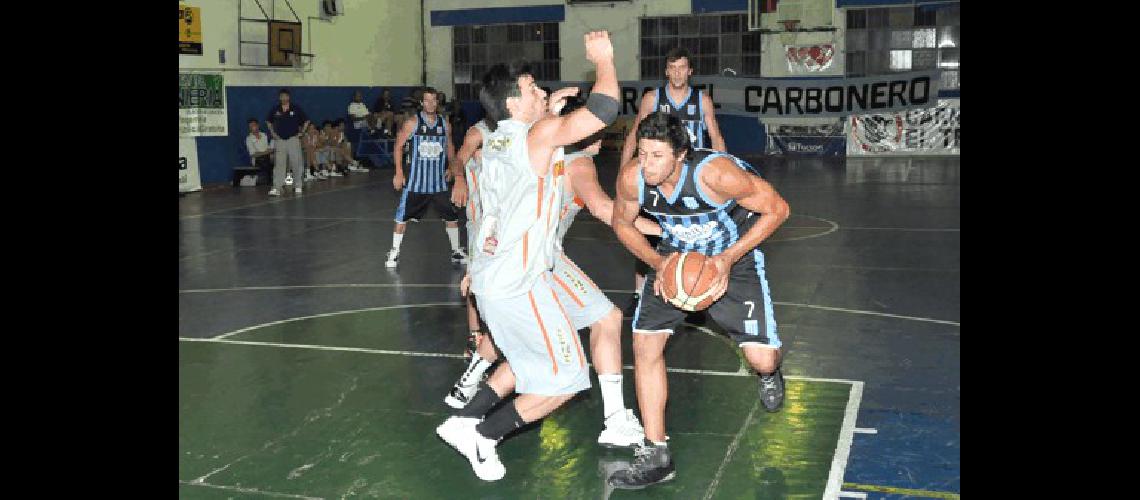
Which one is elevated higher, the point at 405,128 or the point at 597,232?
the point at 405,128

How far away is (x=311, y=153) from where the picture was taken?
25109mm

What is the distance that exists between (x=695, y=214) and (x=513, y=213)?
1.08 metres

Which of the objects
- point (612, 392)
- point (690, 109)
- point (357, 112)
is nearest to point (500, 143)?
point (612, 392)

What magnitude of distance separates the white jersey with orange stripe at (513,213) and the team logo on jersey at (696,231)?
87 centimetres

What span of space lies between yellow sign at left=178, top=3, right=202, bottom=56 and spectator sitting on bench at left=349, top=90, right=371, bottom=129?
18.2 feet

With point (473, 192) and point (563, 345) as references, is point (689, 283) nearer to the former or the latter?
point (563, 345)

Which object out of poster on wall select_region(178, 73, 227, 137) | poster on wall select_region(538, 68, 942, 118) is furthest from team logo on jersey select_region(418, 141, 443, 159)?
poster on wall select_region(538, 68, 942, 118)

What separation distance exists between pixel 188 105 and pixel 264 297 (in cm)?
1398

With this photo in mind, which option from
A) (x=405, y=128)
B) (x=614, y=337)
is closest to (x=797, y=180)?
(x=405, y=128)

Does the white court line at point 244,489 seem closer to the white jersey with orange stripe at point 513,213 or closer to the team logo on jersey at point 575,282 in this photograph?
the white jersey with orange stripe at point 513,213

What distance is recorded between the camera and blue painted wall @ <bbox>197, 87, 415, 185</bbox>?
939 inches

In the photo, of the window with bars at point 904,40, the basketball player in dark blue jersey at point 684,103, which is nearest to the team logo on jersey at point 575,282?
the basketball player in dark blue jersey at point 684,103
